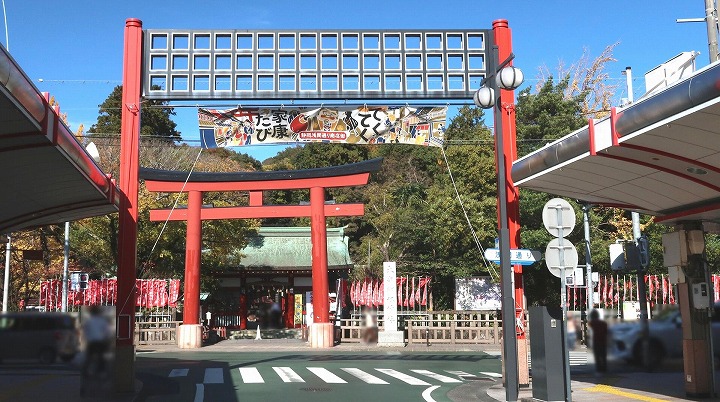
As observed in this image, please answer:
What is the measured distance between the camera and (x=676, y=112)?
8.71m

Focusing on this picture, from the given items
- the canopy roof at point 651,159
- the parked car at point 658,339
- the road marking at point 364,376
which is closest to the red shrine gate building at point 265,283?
the road marking at point 364,376

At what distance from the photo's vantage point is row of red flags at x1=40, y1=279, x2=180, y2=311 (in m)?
31.6

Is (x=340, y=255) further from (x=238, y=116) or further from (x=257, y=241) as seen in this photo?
(x=238, y=116)

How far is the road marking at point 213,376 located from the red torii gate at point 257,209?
934 cm

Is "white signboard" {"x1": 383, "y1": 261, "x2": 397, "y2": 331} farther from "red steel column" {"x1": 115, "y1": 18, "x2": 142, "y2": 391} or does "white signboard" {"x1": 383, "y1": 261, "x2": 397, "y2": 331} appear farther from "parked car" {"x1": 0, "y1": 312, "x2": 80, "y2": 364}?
"parked car" {"x1": 0, "y1": 312, "x2": 80, "y2": 364}

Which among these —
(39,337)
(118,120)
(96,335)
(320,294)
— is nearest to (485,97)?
(96,335)

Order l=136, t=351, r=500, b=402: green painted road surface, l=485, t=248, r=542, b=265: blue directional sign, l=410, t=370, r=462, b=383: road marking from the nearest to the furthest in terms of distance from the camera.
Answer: l=485, t=248, r=542, b=265: blue directional sign → l=136, t=351, r=500, b=402: green painted road surface → l=410, t=370, r=462, b=383: road marking

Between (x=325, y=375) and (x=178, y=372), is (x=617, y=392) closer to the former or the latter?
(x=325, y=375)

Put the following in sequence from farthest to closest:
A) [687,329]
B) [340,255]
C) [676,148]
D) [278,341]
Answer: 1. [340,255]
2. [278,341]
3. [687,329]
4. [676,148]

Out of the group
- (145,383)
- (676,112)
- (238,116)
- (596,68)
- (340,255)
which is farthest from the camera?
(596,68)

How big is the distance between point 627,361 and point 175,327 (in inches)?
819

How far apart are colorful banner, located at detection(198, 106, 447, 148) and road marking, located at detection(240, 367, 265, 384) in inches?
232

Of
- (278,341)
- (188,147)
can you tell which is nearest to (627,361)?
(278,341)

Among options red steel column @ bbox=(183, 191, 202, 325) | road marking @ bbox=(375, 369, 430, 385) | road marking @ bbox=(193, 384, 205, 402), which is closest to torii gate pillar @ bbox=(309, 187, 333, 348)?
red steel column @ bbox=(183, 191, 202, 325)
